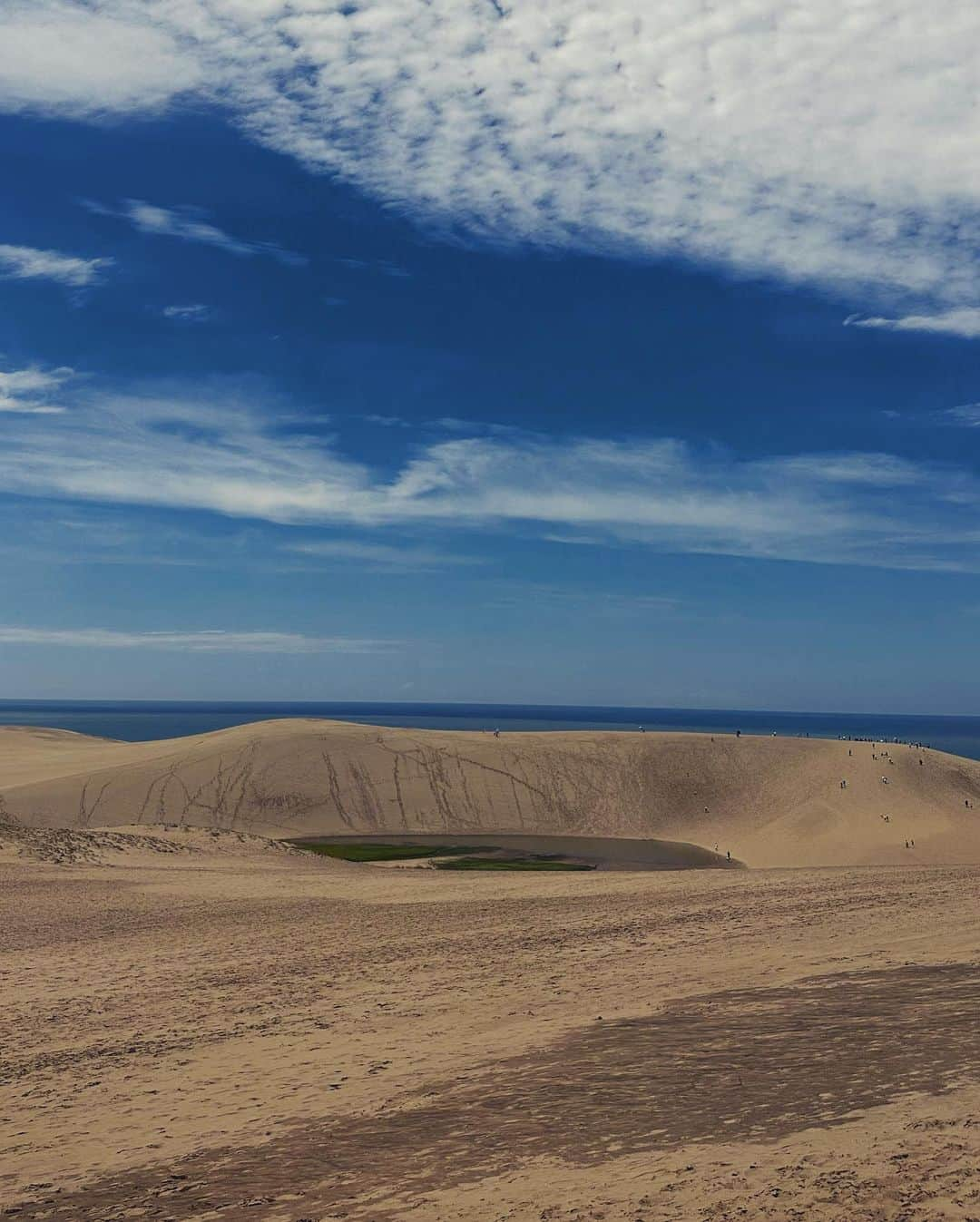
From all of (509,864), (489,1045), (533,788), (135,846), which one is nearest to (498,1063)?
(489,1045)

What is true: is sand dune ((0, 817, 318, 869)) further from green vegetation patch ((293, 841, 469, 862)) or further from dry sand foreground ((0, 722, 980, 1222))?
green vegetation patch ((293, 841, 469, 862))

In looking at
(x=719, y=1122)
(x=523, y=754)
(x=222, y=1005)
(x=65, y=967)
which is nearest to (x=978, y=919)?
(x=719, y=1122)

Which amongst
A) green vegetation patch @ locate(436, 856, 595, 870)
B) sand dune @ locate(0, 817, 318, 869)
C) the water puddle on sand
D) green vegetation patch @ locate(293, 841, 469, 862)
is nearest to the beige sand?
the water puddle on sand

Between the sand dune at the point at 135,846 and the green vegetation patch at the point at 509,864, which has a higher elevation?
the sand dune at the point at 135,846

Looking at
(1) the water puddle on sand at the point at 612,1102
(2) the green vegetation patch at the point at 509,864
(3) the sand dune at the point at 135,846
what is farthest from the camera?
(2) the green vegetation patch at the point at 509,864

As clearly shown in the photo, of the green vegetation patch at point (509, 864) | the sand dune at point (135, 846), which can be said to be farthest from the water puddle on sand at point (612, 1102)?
the green vegetation patch at point (509, 864)

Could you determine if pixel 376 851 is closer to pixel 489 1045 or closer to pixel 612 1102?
pixel 489 1045

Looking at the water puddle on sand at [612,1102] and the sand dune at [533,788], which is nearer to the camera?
the water puddle on sand at [612,1102]

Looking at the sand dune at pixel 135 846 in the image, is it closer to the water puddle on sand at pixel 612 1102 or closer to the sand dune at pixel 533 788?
the sand dune at pixel 533 788
